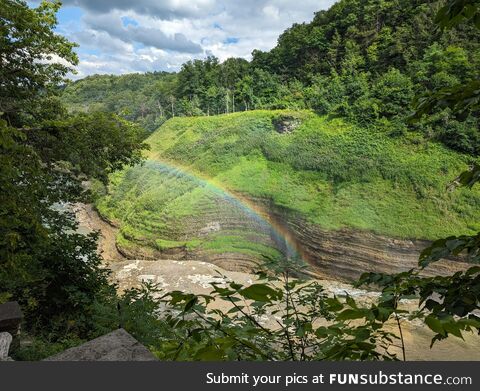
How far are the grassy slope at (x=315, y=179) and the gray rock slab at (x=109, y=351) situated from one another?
23.0 metres

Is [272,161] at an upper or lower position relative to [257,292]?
lower

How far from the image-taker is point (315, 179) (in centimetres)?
3375

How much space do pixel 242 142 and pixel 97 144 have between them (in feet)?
105

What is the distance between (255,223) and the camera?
31234mm

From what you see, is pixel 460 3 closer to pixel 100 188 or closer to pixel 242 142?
pixel 242 142

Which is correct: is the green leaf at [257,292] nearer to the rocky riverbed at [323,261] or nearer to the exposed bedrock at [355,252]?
the rocky riverbed at [323,261]

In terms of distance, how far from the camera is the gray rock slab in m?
1.44

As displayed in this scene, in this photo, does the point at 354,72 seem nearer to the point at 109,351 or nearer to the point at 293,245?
the point at 293,245

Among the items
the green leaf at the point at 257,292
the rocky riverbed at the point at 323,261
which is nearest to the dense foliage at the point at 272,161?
the green leaf at the point at 257,292

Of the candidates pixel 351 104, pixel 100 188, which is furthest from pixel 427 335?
pixel 100 188

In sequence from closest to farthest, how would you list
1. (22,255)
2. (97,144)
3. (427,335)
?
(22,255), (97,144), (427,335)

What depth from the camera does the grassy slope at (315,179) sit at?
26.6 meters

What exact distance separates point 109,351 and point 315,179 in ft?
109

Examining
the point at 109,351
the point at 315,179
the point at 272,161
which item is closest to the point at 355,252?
the point at 315,179
